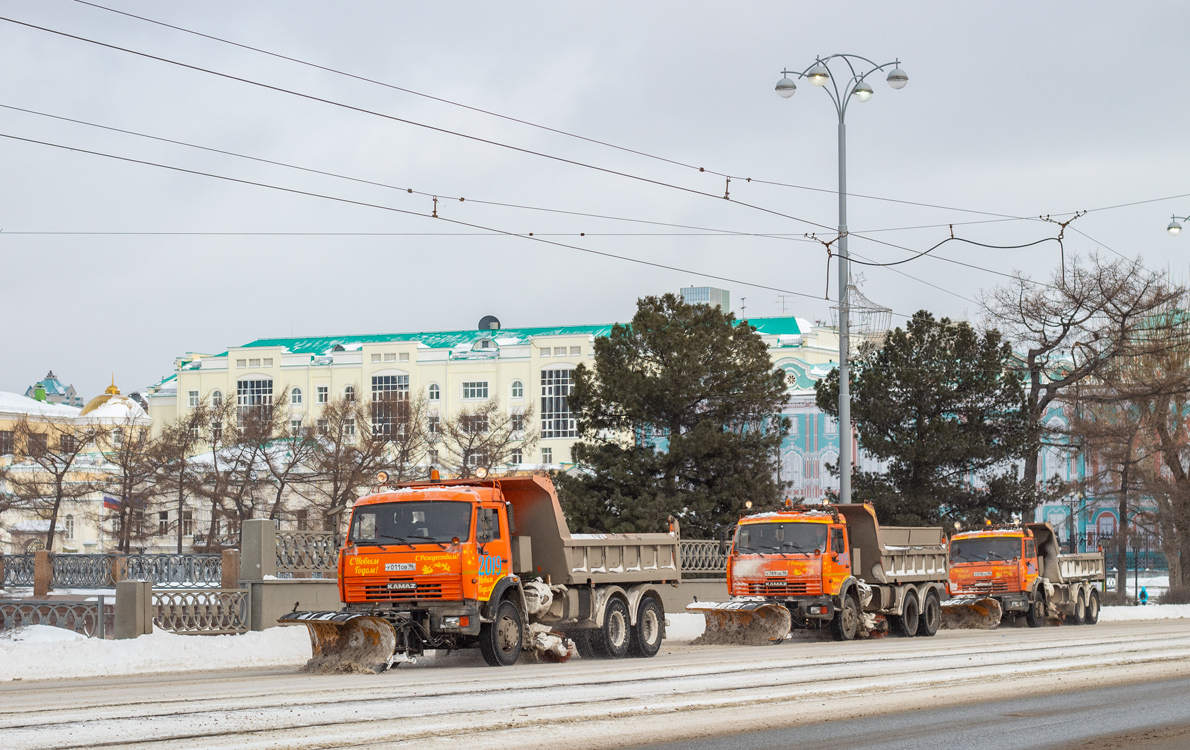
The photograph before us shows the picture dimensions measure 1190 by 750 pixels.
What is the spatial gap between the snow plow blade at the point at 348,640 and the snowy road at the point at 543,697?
718 millimetres

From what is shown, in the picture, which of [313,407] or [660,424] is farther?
[313,407]

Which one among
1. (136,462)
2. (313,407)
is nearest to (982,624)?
(136,462)

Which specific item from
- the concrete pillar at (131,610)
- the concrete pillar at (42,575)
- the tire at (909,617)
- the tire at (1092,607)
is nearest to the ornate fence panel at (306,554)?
the concrete pillar at (131,610)

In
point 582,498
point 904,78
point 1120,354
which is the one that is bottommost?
point 582,498

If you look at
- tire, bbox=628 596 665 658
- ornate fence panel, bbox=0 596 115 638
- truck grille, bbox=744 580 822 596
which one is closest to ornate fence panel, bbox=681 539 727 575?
truck grille, bbox=744 580 822 596

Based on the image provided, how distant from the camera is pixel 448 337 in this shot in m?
140

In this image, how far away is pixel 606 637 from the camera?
69.9 feet

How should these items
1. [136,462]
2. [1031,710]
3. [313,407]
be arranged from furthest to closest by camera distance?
[313,407] → [136,462] → [1031,710]

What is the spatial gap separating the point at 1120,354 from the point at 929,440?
32.1 feet

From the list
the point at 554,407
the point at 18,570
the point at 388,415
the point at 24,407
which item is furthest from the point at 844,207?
the point at 24,407

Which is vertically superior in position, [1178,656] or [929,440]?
[929,440]

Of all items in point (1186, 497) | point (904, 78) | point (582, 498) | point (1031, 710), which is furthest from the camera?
point (1186, 497)

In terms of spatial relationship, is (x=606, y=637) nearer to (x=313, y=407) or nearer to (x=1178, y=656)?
(x=1178, y=656)

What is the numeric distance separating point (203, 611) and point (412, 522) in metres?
8.36
